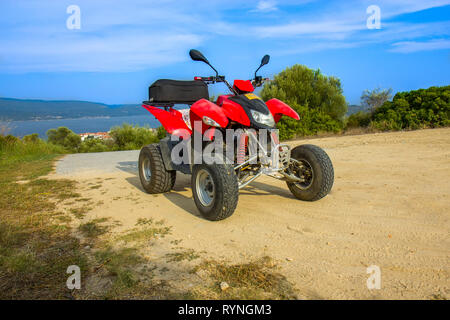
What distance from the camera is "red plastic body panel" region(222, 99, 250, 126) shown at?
12.0ft

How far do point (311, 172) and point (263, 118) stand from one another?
37.3 inches

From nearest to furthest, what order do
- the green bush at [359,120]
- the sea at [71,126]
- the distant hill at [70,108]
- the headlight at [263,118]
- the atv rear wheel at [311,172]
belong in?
the headlight at [263,118]
the atv rear wheel at [311,172]
the sea at [71,126]
the green bush at [359,120]
the distant hill at [70,108]

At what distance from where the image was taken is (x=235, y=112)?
3695 millimetres

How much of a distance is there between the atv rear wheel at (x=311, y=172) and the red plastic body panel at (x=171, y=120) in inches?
60.7

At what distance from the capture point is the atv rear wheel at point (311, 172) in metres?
3.84

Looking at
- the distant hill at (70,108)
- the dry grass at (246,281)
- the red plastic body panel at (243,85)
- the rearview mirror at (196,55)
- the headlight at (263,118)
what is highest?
the distant hill at (70,108)

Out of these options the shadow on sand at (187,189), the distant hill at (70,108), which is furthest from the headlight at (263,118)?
the distant hill at (70,108)

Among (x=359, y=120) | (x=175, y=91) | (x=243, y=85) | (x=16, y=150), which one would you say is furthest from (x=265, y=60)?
(x=359, y=120)

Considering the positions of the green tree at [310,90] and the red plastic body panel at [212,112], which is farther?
the green tree at [310,90]

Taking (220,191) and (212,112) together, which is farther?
(212,112)

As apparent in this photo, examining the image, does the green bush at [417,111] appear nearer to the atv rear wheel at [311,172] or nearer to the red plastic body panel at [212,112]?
the atv rear wheel at [311,172]

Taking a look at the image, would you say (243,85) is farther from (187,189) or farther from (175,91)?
(187,189)

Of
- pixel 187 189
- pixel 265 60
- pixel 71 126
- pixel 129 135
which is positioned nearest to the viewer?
pixel 265 60

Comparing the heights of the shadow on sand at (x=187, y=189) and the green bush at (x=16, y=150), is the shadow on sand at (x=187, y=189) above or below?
below
